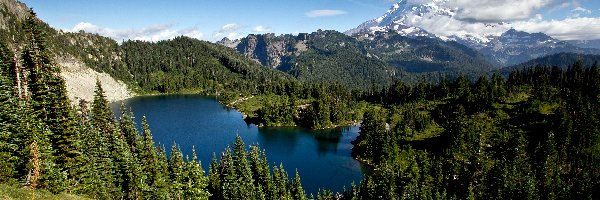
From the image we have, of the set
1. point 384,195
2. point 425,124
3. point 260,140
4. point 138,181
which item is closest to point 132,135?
point 138,181

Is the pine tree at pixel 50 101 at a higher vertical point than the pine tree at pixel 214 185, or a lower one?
higher

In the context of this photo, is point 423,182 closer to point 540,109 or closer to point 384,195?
point 384,195

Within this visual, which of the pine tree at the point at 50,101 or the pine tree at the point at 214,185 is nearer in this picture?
the pine tree at the point at 50,101

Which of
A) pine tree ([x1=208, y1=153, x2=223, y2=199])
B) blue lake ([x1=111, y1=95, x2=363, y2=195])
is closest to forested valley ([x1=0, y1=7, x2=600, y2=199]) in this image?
pine tree ([x1=208, y1=153, x2=223, y2=199])

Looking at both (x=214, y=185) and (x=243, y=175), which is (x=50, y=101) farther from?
(x=243, y=175)

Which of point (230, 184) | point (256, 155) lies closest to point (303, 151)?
point (256, 155)

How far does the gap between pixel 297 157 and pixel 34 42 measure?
349 feet

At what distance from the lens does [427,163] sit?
427ft

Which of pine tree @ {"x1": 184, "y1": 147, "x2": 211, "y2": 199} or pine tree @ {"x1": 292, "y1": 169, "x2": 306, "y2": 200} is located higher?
pine tree @ {"x1": 184, "y1": 147, "x2": 211, "y2": 199}

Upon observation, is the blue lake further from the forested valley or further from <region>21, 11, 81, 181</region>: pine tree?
<region>21, 11, 81, 181</region>: pine tree

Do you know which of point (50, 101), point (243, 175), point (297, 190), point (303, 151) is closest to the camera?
point (50, 101)

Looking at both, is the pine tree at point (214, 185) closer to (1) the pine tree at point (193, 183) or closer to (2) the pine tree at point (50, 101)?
(1) the pine tree at point (193, 183)

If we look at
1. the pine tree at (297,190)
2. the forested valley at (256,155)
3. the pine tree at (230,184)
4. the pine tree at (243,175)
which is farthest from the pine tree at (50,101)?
the pine tree at (297,190)

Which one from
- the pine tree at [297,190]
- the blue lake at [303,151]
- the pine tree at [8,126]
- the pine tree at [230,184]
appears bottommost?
the blue lake at [303,151]
